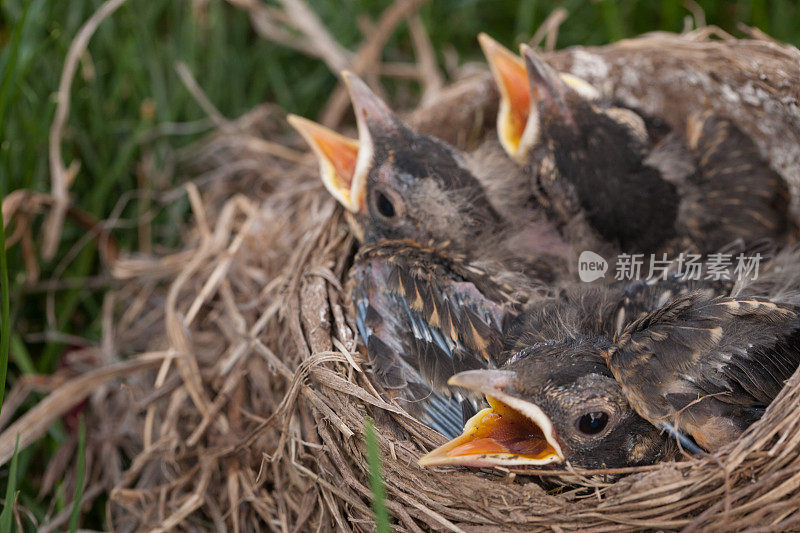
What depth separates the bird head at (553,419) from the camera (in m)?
1.02

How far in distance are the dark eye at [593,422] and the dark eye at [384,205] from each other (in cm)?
63

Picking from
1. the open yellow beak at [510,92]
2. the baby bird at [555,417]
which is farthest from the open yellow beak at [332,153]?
the baby bird at [555,417]

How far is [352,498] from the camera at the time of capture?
111cm

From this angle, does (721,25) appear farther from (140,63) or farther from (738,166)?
(140,63)

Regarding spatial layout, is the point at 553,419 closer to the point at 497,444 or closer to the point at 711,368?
the point at 497,444

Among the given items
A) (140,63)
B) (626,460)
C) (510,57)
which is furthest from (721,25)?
(140,63)

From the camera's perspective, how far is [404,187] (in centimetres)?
Answer: 144

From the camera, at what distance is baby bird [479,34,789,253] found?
1.44 m

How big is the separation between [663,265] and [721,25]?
4.26 feet

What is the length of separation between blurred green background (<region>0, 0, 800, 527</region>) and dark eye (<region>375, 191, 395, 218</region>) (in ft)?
2.63

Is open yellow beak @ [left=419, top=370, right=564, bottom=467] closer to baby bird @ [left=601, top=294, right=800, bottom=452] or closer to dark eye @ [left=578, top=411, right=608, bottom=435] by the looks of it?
dark eye @ [left=578, top=411, right=608, bottom=435]

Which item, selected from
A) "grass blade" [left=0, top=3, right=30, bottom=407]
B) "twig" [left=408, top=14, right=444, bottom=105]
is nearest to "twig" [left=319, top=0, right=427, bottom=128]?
"twig" [left=408, top=14, right=444, bottom=105]

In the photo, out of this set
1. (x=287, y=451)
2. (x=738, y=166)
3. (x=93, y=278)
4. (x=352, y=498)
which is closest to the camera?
(x=352, y=498)

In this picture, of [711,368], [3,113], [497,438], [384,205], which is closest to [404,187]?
[384,205]
